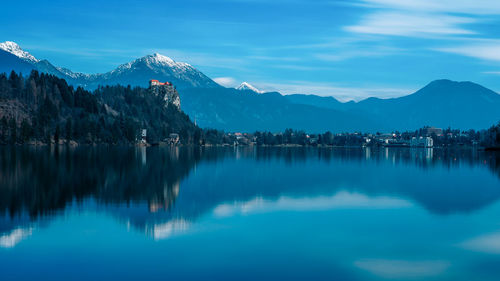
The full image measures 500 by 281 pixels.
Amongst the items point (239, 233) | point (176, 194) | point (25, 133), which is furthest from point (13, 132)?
point (239, 233)

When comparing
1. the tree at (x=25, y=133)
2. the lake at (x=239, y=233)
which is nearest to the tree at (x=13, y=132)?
the tree at (x=25, y=133)

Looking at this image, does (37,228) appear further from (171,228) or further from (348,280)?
(348,280)

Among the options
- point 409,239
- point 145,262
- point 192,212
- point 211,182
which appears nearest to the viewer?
point 145,262

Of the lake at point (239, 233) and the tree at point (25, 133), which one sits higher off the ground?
the tree at point (25, 133)

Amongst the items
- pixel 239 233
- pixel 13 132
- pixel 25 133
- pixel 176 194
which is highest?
pixel 13 132

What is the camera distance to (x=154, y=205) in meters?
37.8

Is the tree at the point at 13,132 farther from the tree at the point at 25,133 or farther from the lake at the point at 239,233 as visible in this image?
the lake at the point at 239,233

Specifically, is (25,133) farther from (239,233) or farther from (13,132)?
(239,233)

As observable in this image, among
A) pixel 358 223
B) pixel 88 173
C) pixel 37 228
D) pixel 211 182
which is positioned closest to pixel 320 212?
pixel 358 223

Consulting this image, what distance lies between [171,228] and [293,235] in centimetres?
743

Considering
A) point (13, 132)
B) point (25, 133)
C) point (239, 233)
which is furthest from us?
point (25, 133)

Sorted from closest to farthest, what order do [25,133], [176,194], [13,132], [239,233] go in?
[239,233]
[176,194]
[13,132]
[25,133]

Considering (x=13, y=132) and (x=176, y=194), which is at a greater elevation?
(x=13, y=132)

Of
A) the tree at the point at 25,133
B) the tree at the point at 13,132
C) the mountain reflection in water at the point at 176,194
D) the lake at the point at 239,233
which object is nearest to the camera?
the lake at the point at 239,233
